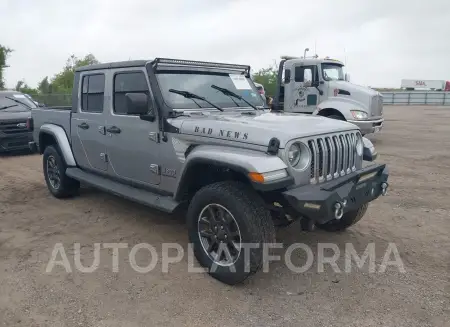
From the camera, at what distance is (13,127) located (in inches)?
393

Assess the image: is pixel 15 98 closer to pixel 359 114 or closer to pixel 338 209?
pixel 359 114

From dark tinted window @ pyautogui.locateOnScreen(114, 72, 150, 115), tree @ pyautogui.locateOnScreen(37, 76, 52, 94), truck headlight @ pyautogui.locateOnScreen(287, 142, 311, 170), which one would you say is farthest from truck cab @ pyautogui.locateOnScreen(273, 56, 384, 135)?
tree @ pyautogui.locateOnScreen(37, 76, 52, 94)

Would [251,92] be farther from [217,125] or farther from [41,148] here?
[41,148]

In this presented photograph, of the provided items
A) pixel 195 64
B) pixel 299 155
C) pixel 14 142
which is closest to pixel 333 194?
pixel 299 155

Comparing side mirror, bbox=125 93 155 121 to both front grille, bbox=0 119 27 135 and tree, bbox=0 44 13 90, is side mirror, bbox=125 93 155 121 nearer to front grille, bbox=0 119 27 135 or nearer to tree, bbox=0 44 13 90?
front grille, bbox=0 119 27 135

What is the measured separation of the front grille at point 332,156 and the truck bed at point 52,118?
12.0 feet

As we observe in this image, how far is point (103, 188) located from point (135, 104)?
1497 millimetres

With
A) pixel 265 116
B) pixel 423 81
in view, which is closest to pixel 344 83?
pixel 265 116

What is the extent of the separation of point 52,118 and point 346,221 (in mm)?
4370

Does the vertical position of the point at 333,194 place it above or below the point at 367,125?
below

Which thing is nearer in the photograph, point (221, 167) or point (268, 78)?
point (221, 167)

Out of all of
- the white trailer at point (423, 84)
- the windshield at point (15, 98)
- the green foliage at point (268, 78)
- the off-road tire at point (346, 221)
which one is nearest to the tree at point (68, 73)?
the green foliage at point (268, 78)

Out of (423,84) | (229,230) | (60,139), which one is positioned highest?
(423,84)

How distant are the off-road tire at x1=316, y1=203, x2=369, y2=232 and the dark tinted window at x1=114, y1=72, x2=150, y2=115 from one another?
2.51 meters
